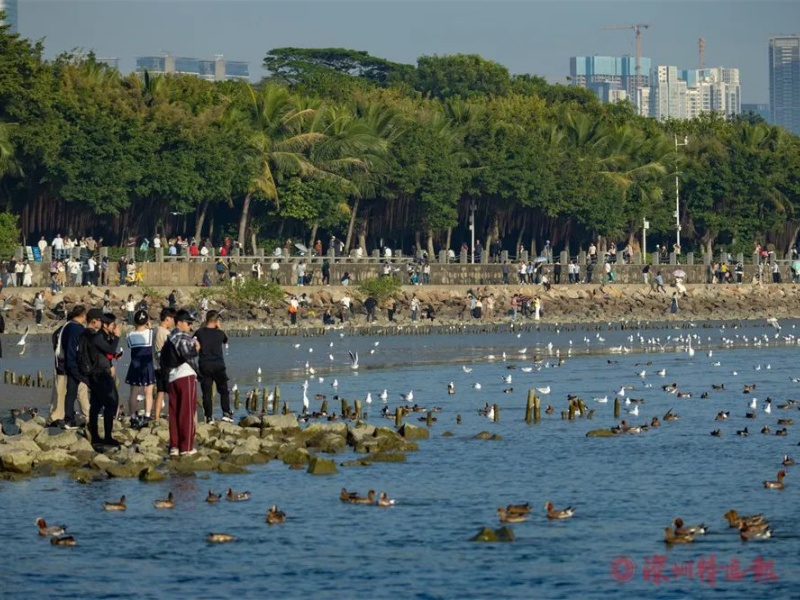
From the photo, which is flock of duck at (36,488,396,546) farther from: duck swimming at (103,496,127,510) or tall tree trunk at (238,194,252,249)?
tall tree trunk at (238,194,252,249)

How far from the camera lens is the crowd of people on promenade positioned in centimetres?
Result: 2630

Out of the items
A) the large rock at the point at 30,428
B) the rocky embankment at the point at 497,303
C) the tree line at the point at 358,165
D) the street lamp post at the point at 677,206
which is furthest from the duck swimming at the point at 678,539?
the street lamp post at the point at 677,206

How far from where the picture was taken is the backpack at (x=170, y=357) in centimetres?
2609

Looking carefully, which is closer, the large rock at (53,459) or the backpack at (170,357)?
the backpack at (170,357)

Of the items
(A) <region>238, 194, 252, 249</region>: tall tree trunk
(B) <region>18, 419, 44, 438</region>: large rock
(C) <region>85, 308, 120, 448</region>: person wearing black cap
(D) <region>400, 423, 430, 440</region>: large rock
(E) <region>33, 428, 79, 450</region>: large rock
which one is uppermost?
(A) <region>238, 194, 252, 249</region>: tall tree trunk

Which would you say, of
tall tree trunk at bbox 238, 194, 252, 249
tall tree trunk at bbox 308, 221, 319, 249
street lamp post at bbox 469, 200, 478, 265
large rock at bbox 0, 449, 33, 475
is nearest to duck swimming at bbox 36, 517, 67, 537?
large rock at bbox 0, 449, 33, 475

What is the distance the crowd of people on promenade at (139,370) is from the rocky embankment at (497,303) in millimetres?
33921

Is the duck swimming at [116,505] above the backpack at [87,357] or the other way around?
the other way around

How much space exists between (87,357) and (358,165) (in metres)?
60.3

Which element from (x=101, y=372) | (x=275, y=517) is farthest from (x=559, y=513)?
(x=101, y=372)

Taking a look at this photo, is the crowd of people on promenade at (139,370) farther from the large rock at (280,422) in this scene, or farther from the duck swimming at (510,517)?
the duck swimming at (510,517)

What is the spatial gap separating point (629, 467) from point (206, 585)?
11.0 metres

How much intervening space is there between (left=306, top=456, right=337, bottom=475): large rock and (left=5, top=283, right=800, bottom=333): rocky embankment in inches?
1467

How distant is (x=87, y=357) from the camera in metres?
A: 27.5
